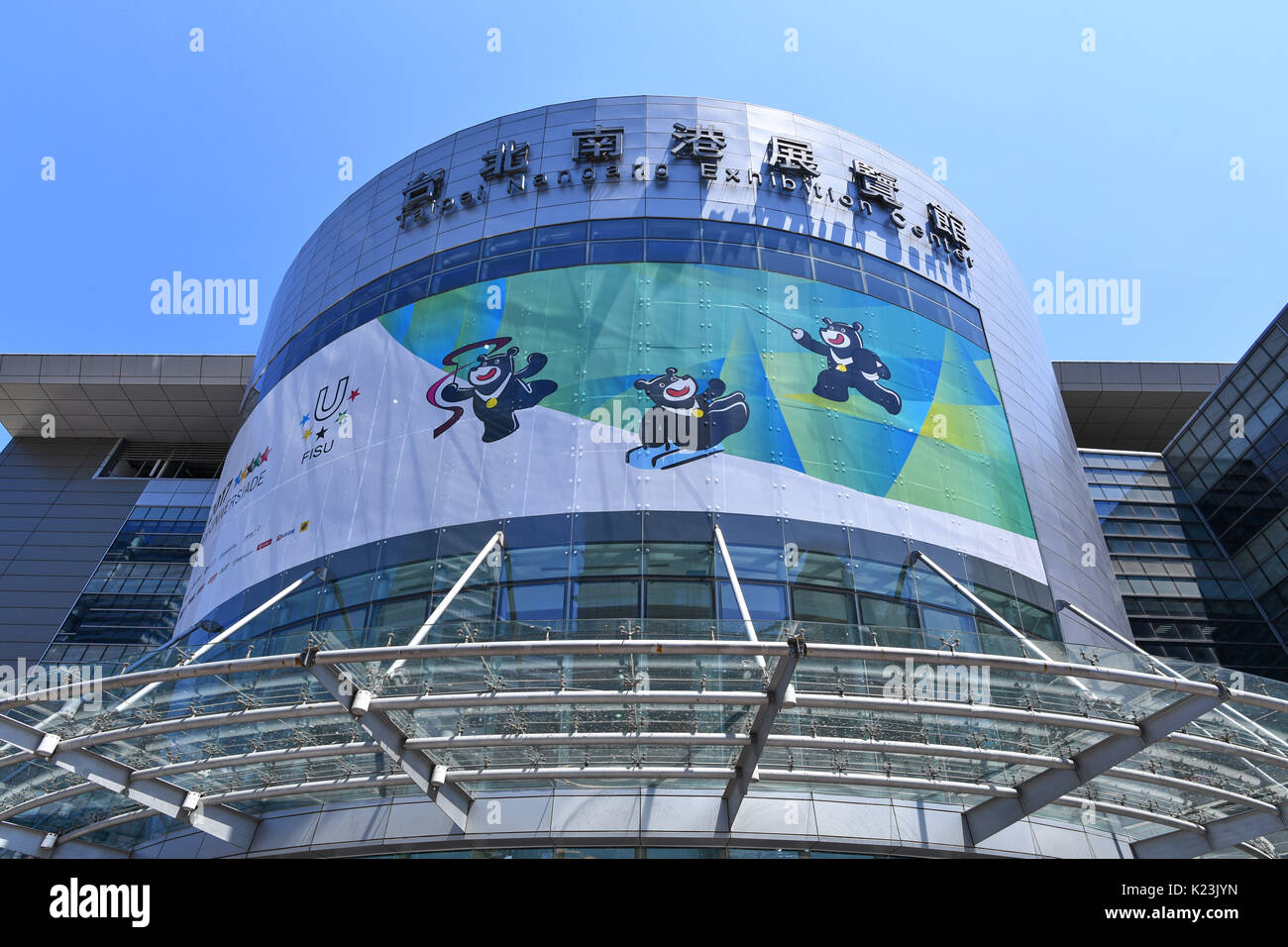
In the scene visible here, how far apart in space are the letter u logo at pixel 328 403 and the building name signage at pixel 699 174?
203 inches

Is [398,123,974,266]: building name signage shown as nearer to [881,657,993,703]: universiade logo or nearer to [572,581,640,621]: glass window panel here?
[572,581,640,621]: glass window panel

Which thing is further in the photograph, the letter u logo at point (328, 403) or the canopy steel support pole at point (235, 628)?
the letter u logo at point (328, 403)

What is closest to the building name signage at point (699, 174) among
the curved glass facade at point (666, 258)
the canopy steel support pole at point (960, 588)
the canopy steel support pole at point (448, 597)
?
the curved glass facade at point (666, 258)

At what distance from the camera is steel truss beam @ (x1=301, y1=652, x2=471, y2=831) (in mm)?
12023

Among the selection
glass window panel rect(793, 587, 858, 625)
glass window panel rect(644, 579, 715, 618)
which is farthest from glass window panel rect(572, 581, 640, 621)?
glass window panel rect(793, 587, 858, 625)

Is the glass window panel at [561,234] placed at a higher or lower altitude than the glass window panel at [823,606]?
higher

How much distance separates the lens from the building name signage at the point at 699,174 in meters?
23.3

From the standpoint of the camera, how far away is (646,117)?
2416cm

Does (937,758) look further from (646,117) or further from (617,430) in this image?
(646,117)

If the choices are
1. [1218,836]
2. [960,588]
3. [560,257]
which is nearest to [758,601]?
[960,588]

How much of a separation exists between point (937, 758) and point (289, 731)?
10401 millimetres

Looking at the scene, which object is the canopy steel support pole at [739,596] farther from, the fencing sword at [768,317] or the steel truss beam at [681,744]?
the fencing sword at [768,317]

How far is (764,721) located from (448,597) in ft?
17.7
